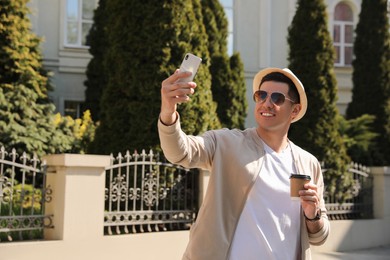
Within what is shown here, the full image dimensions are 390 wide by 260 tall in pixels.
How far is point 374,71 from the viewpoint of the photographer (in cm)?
1301

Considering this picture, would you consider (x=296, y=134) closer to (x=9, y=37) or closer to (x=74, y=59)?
(x=9, y=37)

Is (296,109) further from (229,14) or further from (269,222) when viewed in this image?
(229,14)

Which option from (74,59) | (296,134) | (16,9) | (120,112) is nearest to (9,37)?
(16,9)

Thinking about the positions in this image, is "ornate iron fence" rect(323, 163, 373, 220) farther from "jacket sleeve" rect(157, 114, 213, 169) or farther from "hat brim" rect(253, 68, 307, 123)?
"jacket sleeve" rect(157, 114, 213, 169)

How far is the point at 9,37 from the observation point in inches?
436

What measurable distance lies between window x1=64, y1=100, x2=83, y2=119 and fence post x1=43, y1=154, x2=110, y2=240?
8416 millimetres

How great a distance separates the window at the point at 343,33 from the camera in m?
17.2

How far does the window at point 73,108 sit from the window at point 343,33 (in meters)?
7.92

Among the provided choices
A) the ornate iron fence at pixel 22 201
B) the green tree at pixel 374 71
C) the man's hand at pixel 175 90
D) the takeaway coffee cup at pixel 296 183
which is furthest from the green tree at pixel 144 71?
the green tree at pixel 374 71

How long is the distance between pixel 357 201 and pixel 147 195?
14.7 feet

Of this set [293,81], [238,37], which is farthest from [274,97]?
[238,37]

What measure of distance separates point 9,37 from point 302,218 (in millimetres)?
9588

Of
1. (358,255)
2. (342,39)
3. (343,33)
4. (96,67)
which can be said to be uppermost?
(343,33)

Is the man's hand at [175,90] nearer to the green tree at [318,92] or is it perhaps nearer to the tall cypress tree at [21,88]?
the green tree at [318,92]
